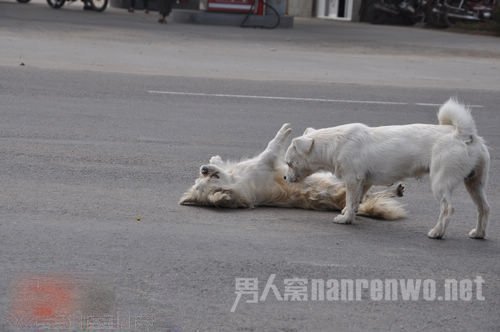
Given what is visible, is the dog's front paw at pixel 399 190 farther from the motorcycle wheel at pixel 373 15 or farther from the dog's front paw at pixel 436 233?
the motorcycle wheel at pixel 373 15

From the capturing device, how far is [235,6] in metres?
28.0

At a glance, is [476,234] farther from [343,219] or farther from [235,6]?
[235,6]

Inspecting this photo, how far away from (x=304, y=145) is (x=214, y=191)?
0.83 metres

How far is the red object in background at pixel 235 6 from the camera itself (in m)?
27.9

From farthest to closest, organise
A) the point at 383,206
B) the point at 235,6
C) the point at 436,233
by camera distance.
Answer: the point at 235,6, the point at 383,206, the point at 436,233

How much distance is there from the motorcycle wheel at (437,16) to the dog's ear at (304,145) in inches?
1033

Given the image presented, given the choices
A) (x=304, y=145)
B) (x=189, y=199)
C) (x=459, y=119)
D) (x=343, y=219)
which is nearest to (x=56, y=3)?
(x=189, y=199)

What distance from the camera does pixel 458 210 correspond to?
313 inches

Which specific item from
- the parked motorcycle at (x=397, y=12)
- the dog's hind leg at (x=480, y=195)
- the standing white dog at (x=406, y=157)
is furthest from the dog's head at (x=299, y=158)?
the parked motorcycle at (x=397, y=12)

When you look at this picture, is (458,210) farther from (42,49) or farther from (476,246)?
(42,49)

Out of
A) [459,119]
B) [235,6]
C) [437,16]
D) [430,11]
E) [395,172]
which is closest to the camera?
[459,119]

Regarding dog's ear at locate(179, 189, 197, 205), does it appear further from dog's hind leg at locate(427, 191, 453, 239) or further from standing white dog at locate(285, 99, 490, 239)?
dog's hind leg at locate(427, 191, 453, 239)

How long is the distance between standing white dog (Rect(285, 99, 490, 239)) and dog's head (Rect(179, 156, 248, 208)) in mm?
493

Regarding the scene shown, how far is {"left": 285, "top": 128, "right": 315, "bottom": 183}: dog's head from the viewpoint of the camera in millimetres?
7277
